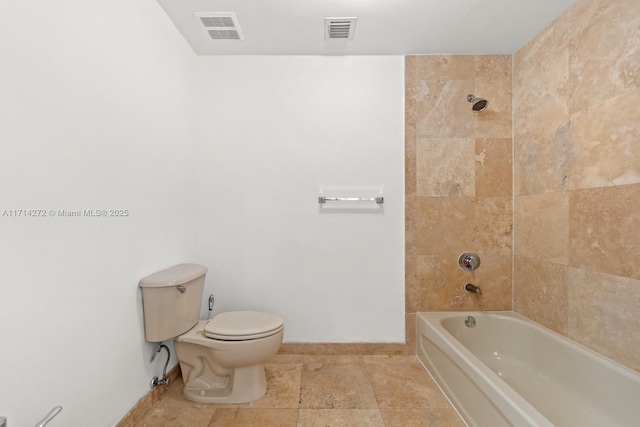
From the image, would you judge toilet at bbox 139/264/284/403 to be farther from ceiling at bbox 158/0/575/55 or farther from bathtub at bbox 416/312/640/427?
ceiling at bbox 158/0/575/55

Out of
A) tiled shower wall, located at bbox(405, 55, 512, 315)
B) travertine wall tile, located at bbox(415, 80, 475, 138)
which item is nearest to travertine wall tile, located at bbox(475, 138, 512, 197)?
tiled shower wall, located at bbox(405, 55, 512, 315)

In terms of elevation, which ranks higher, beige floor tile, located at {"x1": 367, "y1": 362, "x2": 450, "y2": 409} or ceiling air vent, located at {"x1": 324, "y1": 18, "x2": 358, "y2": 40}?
ceiling air vent, located at {"x1": 324, "y1": 18, "x2": 358, "y2": 40}

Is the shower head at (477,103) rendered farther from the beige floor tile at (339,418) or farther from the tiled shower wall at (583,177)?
the beige floor tile at (339,418)

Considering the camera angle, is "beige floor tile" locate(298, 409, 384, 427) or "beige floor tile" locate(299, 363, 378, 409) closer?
"beige floor tile" locate(298, 409, 384, 427)

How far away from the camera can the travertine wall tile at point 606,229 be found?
134 centimetres

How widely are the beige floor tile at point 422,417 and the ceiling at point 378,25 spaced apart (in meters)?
2.18

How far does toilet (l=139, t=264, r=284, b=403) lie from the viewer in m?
1.52

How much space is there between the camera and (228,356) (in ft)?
5.17

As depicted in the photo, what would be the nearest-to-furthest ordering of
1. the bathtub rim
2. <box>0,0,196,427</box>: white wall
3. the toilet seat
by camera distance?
1. <box>0,0,196,427</box>: white wall
2. the bathtub rim
3. the toilet seat

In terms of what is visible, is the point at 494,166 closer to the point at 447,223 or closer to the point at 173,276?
the point at 447,223

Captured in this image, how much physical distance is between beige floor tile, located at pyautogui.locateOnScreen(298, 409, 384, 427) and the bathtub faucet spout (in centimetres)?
104

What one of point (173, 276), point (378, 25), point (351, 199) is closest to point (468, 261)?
point (351, 199)

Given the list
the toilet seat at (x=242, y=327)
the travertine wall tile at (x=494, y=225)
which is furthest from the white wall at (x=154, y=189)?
the travertine wall tile at (x=494, y=225)

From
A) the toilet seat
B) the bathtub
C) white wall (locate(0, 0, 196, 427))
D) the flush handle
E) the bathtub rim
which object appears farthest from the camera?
the flush handle
